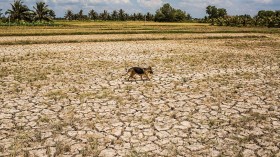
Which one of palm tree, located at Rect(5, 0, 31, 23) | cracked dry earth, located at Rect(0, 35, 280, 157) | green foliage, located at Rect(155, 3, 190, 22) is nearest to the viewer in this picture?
cracked dry earth, located at Rect(0, 35, 280, 157)

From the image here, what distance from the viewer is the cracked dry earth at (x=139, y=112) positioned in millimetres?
5297

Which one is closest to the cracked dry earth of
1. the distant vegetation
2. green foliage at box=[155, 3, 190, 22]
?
the distant vegetation

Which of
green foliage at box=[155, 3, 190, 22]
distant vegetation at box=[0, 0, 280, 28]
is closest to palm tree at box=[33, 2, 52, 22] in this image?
distant vegetation at box=[0, 0, 280, 28]

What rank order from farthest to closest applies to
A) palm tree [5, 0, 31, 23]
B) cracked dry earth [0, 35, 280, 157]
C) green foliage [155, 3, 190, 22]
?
green foliage [155, 3, 190, 22], palm tree [5, 0, 31, 23], cracked dry earth [0, 35, 280, 157]

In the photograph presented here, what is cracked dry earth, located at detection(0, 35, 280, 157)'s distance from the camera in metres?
5.30

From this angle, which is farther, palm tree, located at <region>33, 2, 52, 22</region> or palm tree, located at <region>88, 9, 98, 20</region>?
palm tree, located at <region>88, 9, 98, 20</region>

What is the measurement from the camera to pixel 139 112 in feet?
23.5

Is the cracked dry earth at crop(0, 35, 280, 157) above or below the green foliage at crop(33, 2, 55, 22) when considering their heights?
below

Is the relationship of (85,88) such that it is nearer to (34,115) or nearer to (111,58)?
(34,115)

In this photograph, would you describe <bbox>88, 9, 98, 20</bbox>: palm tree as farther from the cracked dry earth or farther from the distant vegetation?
the cracked dry earth

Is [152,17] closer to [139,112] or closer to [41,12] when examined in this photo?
[41,12]

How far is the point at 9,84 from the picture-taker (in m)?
9.71

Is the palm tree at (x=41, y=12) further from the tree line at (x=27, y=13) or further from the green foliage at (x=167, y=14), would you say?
the green foliage at (x=167, y=14)

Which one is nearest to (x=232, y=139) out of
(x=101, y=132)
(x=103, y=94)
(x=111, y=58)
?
(x=101, y=132)
